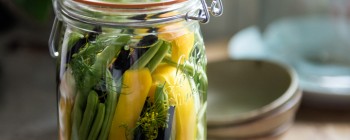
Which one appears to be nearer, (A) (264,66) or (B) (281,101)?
(B) (281,101)

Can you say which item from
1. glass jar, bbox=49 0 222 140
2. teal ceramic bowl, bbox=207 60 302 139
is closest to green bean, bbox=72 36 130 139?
glass jar, bbox=49 0 222 140

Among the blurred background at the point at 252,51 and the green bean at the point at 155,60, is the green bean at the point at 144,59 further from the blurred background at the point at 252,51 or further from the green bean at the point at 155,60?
the blurred background at the point at 252,51

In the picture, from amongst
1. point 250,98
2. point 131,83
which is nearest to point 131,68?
point 131,83

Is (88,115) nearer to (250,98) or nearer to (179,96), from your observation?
(179,96)

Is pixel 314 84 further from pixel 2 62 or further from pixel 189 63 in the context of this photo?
pixel 2 62

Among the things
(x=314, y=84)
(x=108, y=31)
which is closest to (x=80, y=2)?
(x=108, y=31)

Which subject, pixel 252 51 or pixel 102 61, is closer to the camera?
pixel 102 61

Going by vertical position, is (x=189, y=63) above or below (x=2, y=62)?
below

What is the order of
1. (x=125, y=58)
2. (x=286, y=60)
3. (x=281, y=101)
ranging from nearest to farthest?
(x=125, y=58) < (x=281, y=101) < (x=286, y=60)
